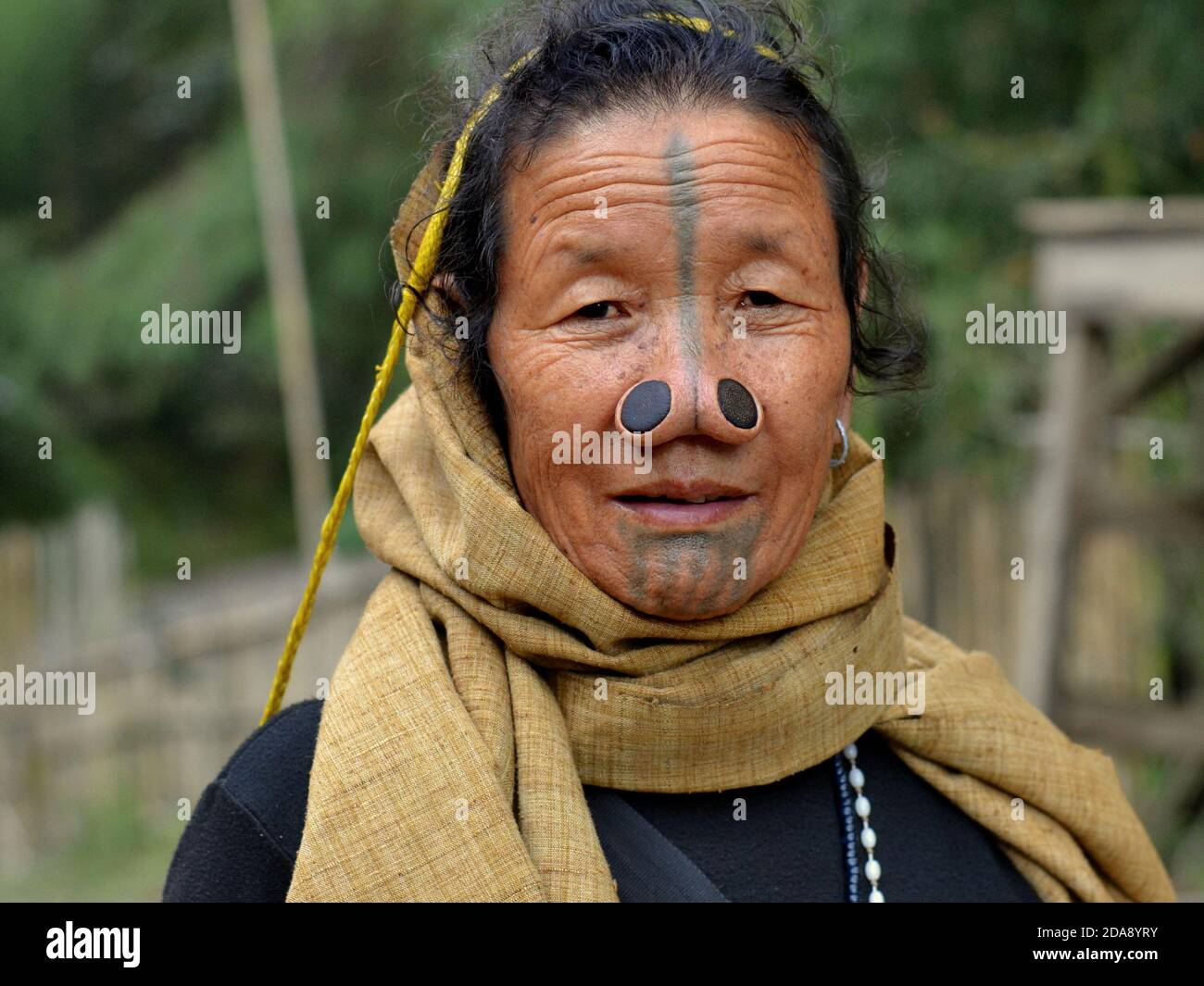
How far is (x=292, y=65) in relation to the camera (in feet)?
37.6

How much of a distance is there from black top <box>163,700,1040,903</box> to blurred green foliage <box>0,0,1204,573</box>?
430cm

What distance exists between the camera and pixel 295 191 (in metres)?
11.5

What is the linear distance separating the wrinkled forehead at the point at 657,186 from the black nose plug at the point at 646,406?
19cm

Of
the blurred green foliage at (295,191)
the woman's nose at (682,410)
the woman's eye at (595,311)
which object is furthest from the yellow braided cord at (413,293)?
the blurred green foliage at (295,191)

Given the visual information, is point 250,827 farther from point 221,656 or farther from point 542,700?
point 221,656

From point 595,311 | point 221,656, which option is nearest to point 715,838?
point 595,311

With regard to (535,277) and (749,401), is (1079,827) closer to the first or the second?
(749,401)

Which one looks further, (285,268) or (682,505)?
(285,268)

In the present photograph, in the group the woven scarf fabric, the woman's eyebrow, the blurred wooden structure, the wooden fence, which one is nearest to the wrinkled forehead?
the woman's eyebrow

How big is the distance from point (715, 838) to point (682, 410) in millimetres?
598

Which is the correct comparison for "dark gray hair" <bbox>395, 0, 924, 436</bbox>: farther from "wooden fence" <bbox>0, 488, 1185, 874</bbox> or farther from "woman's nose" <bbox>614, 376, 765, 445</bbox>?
"wooden fence" <bbox>0, 488, 1185, 874</bbox>

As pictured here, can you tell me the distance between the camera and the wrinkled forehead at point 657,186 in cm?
Answer: 173

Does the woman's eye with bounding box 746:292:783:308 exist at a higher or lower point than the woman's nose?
higher

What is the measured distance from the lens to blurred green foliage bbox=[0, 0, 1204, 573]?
239 inches
